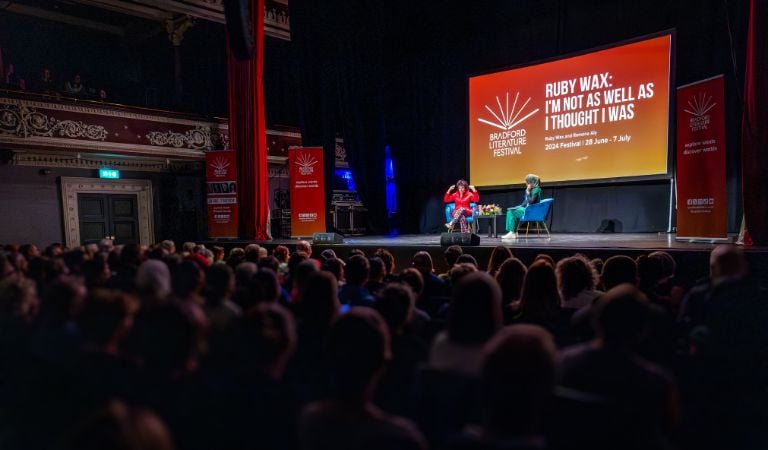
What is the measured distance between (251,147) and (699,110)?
6820 millimetres

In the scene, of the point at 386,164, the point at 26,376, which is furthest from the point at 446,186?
the point at 26,376

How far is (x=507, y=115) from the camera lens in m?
9.73

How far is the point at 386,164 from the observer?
40.8ft

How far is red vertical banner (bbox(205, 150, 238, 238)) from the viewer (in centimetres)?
877

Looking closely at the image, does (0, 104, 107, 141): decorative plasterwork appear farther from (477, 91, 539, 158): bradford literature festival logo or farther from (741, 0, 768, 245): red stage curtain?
(741, 0, 768, 245): red stage curtain

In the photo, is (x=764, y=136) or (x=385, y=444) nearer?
(x=385, y=444)

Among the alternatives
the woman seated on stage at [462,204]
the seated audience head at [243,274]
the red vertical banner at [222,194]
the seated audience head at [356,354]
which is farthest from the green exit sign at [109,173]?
the seated audience head at [356,354]

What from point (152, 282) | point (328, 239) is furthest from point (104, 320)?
point (328, 239)

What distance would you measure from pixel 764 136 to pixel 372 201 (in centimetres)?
809

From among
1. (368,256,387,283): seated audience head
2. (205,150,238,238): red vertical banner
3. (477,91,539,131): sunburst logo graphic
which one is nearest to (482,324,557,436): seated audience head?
(368,256,387,283): seated audience head

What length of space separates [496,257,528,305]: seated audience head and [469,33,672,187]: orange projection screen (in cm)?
629

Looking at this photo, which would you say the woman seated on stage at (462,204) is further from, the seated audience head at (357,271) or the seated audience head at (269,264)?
the seated audience head at (357,271)

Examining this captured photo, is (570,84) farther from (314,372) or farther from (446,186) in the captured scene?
(314,372)

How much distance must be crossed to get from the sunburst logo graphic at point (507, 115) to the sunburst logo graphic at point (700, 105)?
13.2 ft
